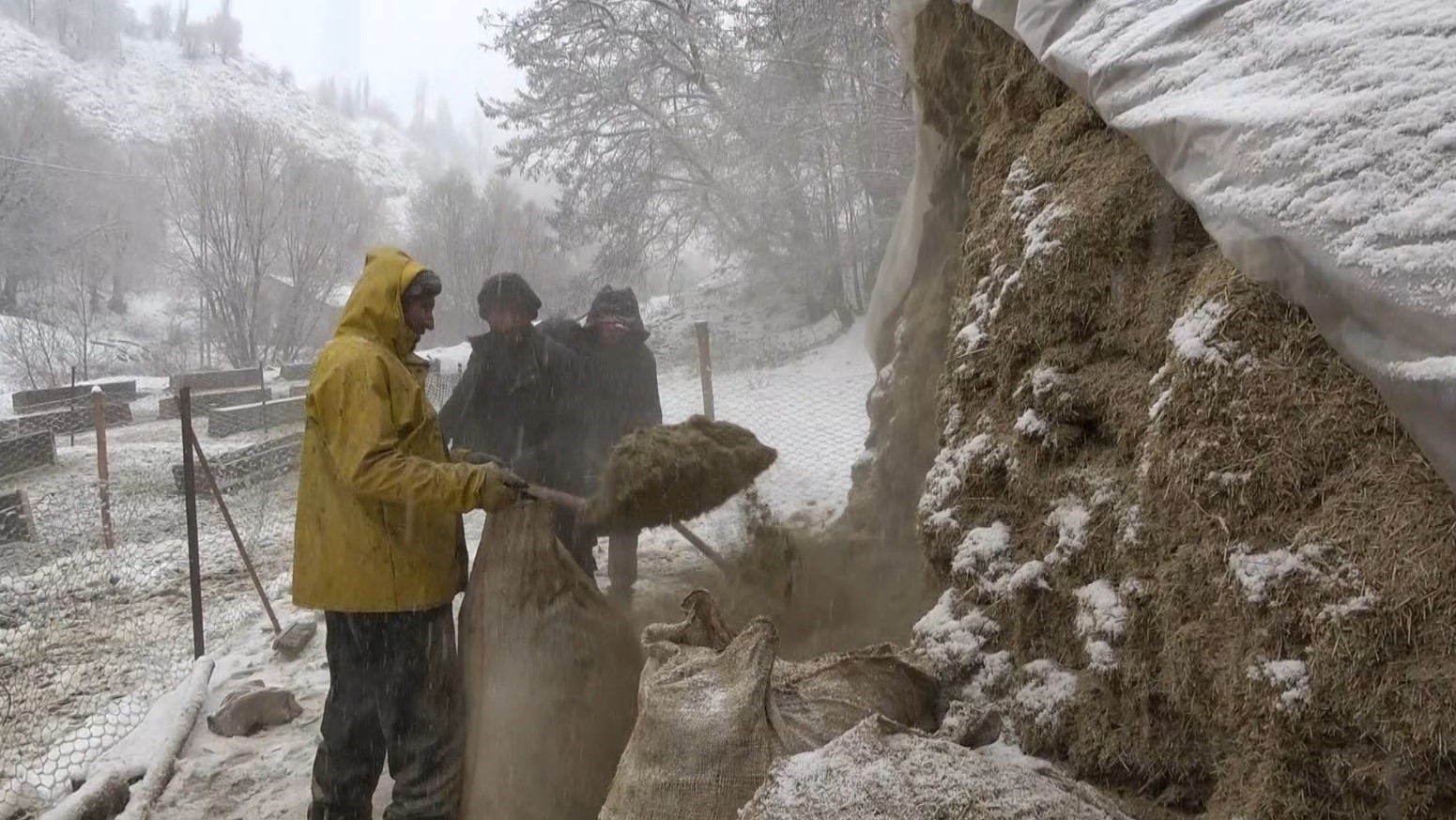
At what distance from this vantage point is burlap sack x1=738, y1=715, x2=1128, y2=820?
1.63 m

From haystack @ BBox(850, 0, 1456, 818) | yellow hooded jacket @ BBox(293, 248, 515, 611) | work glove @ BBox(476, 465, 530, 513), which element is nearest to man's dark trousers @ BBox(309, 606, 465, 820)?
yellow hooded jacket @ BBox(293, 248, 515, 611)

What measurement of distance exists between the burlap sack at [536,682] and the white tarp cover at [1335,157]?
207cm

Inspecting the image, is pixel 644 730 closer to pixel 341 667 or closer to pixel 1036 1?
pixel 341 667

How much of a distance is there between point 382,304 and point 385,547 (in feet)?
2.37

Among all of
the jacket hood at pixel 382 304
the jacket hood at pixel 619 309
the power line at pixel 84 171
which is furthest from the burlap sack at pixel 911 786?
the power line at pixel 84 171

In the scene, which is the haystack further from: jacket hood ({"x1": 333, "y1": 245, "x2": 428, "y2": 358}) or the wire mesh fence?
the wire mesh fence

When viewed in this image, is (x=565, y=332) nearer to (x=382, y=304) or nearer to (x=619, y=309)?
(x=619, y=309)

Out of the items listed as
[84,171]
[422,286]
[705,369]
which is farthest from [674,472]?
[84,171]

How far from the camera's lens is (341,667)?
8.86 ft

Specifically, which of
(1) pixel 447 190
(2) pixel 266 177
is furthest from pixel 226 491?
(2) pixel 266 177

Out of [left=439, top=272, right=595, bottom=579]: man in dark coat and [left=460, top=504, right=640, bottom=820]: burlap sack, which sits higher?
[left=439, top=272, right=595, bottom=579]: man in dark coat

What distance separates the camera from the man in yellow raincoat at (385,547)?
250 centimetres

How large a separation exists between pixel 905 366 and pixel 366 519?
9.13 ft

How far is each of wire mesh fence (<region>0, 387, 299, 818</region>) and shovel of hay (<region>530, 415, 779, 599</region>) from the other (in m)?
2.72
